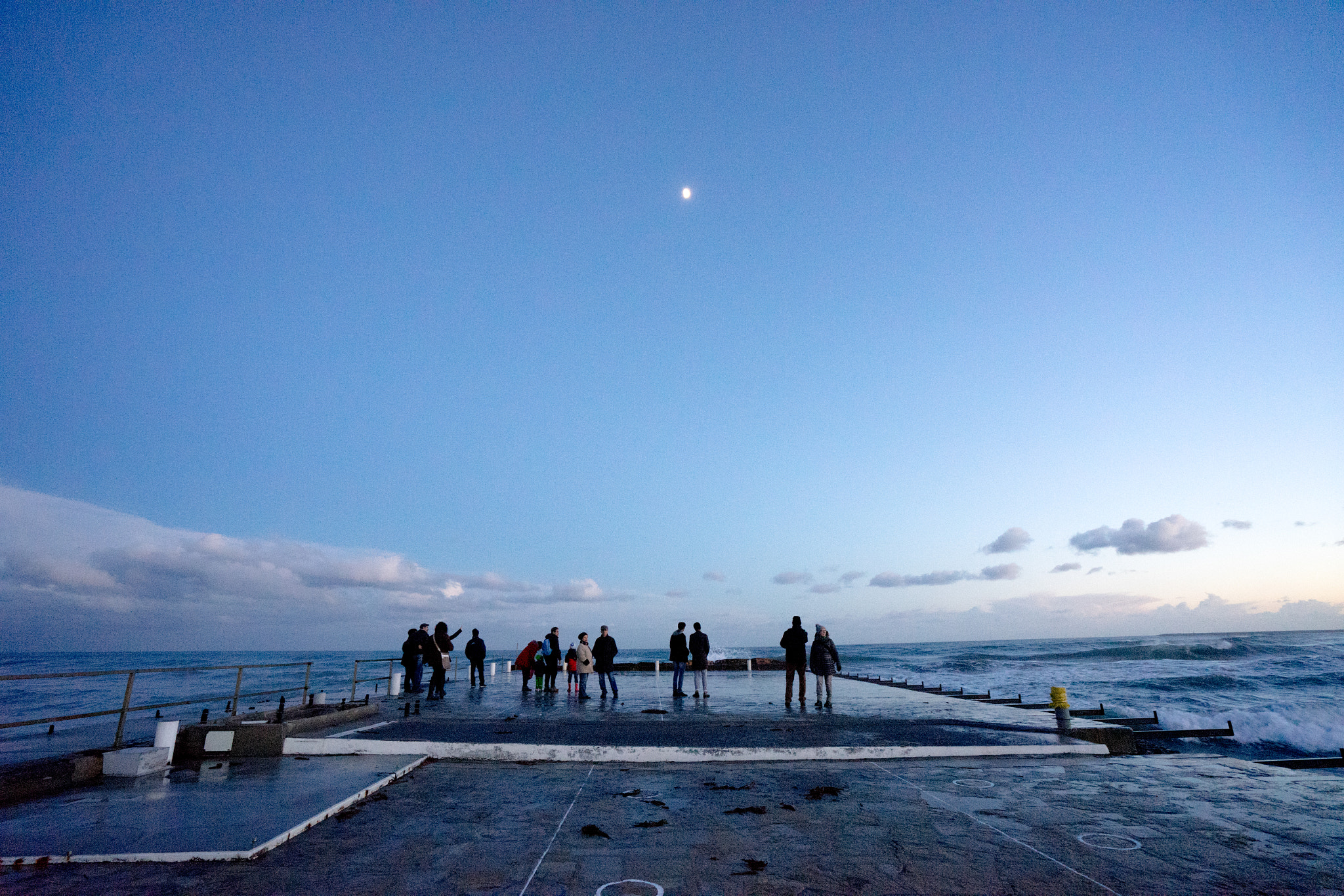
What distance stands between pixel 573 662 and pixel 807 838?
12633mm

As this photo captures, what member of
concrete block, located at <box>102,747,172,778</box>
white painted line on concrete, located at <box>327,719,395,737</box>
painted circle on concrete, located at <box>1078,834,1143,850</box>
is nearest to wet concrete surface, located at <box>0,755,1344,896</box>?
painted circle on concrete, located at <box>1078,834,1143,850</box>

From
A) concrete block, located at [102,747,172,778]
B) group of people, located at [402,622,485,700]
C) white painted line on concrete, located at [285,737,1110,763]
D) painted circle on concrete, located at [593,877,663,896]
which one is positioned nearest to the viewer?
painted circle on concrete, located at [593,877,663,896]

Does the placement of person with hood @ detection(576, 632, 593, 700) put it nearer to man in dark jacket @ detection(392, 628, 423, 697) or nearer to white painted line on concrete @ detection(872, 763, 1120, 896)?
man in dark jacket @ detection(392, 628, 423, 697)

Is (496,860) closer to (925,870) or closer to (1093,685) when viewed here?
(925,870)

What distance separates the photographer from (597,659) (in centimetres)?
1644

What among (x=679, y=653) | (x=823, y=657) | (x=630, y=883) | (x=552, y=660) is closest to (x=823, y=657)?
(x=823, y=657)

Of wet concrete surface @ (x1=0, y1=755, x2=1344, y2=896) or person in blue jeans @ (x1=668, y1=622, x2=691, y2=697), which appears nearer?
wet concrete surface @ (x1=0, y1=755, x2=1344, y2=896)

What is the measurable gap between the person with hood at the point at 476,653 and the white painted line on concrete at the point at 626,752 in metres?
10.6

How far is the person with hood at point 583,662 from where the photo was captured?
16.4 m

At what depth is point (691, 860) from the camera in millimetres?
4918

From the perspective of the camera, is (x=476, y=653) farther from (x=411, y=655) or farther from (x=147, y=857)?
(x=147, y=857)

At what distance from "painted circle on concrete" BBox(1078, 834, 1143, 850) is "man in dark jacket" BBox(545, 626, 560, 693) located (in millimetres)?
14371

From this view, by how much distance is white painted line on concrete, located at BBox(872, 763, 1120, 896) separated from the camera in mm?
4520

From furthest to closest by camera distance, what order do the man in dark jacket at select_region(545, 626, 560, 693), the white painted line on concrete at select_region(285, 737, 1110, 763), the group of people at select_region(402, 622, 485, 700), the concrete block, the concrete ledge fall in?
1. the man in dark jacket at select_region(545, 626, 560, 693)
2. the group of people at select_region(402, 622, 485, 700)
3. the white painted line on concrete at select_region(285, 737, 1110, 763)
4. the concrete block
5. the concrete ledge
